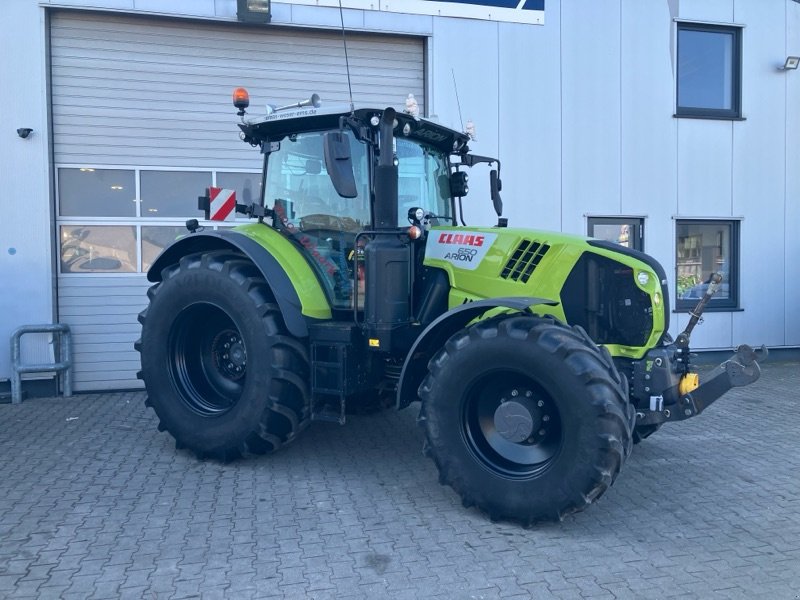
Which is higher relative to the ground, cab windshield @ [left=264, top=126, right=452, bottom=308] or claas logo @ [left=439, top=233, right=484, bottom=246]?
cab windshield @ [left=264, top=126, right=452, bottom=308]

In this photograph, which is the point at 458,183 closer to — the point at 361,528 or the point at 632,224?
the point at 361,528

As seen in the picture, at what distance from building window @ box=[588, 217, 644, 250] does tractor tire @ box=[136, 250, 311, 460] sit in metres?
5.58

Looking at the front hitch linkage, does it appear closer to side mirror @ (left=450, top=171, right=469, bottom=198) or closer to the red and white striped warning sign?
side mirror @ (left=450, top=171, right=469, bottom=198)

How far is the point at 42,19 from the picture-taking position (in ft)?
24.1

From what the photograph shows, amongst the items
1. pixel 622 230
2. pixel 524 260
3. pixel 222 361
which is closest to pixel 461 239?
pixel 524 260

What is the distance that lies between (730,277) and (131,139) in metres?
8.05

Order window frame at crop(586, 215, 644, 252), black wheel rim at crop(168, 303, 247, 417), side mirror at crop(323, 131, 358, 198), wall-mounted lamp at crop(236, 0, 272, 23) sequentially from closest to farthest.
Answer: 1. side mirror at crop(323, 131, 358, 198)
2. black wheel rim at crop(168, 303, 247, 417)
3. wall-mounted lamp at crop(236, 0, 272, 23)
4. window frame at crop(586, 215, 644, 252)

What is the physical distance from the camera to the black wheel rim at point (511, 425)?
3.93 metres

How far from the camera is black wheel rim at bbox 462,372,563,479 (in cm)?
393

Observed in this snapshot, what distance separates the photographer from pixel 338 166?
4.30m

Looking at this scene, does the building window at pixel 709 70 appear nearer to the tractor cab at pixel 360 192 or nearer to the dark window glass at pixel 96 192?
the tractor cab at pixel 360 192

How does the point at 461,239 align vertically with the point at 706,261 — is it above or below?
above

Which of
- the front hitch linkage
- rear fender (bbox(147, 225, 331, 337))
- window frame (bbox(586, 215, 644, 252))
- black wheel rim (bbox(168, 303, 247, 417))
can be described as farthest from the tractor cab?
window frame (bbox(586, 215, 644, 252))

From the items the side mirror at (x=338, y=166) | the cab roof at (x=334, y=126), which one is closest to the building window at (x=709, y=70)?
the cab roof at (x=334, y=126)
